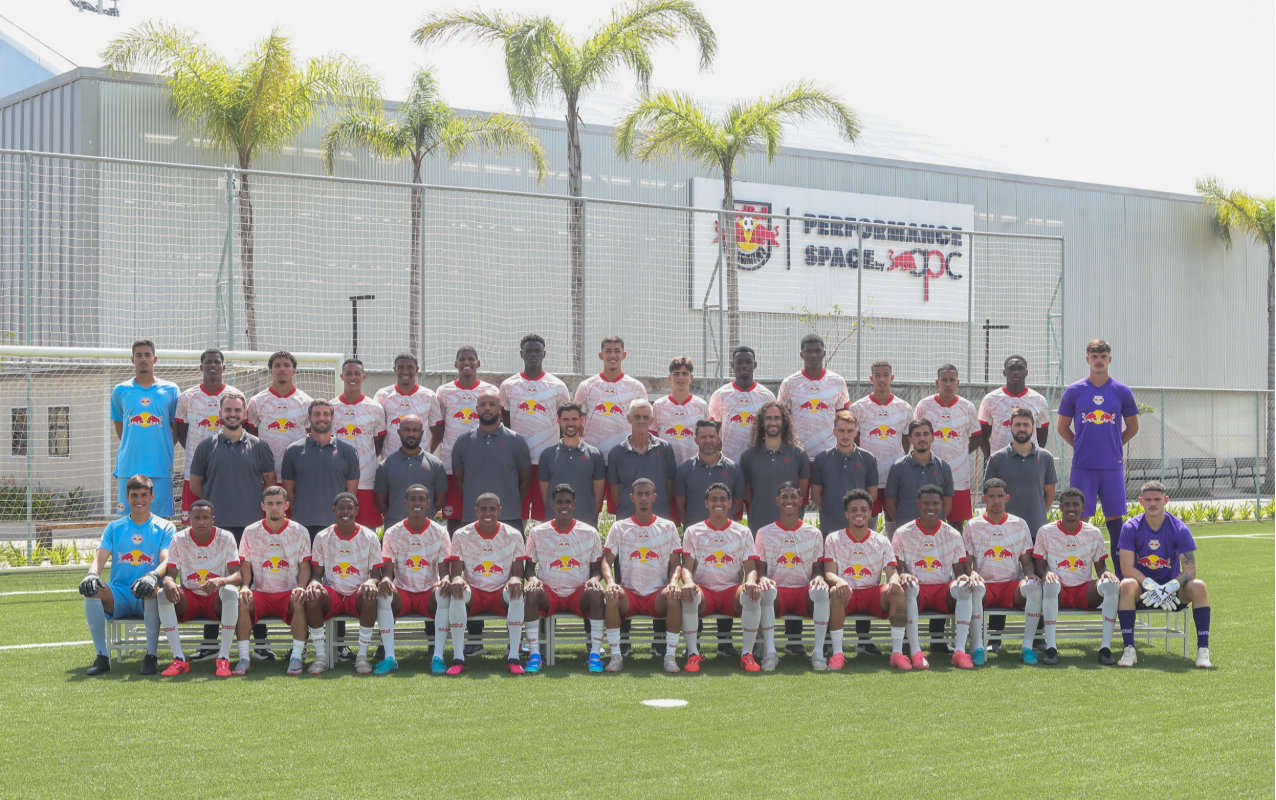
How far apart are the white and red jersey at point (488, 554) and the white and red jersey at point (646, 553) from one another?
68cm

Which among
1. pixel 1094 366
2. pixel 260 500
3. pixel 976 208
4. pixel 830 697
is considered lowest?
pixel 830 697

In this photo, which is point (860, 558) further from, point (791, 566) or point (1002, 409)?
point (1002, 409)

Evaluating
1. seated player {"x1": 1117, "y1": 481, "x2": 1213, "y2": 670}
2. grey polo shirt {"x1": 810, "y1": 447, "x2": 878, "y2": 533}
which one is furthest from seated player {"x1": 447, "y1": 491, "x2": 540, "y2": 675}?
seated player {"x1": 1117, "y1": 481, "x2": 1213, "y2": 670}

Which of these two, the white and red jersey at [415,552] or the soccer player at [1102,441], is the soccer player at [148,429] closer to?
the white and red jersey at [415,552]

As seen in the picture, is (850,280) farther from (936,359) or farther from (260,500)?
(260,500)

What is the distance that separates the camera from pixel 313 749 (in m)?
5.71

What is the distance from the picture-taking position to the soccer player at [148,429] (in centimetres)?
894

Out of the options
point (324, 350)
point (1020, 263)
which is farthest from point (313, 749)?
point (1020, 263)

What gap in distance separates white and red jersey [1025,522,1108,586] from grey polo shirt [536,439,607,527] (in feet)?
10.8

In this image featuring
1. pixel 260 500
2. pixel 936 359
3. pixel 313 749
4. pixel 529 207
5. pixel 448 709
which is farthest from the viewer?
pixel 936 359

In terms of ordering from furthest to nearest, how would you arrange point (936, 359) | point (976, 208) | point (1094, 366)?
point (976, 208)
point (936, 359)
point (1094, 366)

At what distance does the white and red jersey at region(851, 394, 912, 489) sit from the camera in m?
9.38

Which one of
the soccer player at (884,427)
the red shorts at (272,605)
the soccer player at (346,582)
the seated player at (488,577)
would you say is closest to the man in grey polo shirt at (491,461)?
the seated player at (488,577)

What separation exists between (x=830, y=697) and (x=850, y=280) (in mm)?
10614
